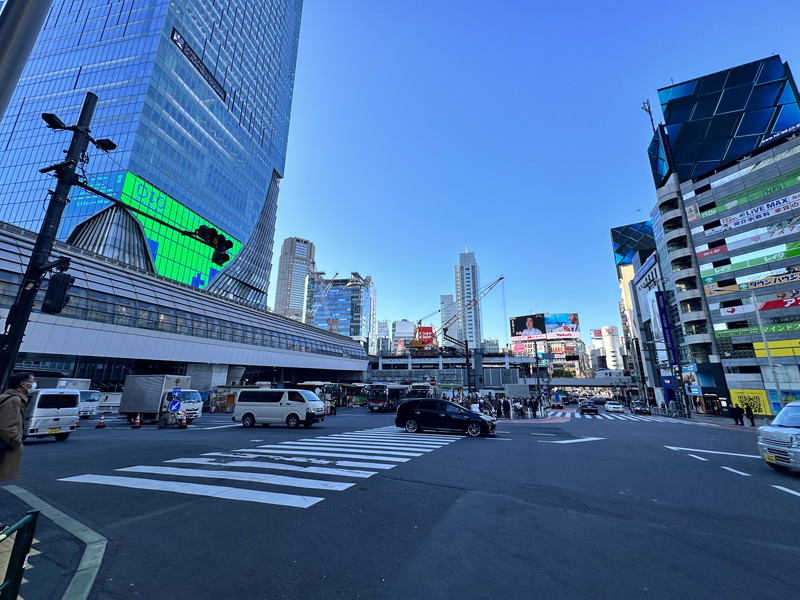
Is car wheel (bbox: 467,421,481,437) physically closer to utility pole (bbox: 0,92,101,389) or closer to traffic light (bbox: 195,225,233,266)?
traffic light (bbox: 195,225,233,266)

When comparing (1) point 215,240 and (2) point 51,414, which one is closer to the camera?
(1) point 215,240

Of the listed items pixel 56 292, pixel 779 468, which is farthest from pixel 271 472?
pixel 779 468

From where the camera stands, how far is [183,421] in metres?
19.8

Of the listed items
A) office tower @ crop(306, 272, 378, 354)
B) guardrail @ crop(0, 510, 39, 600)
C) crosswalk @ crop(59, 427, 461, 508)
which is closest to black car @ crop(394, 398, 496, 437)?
crosswalk @ crop(59, 427, 461, 508)

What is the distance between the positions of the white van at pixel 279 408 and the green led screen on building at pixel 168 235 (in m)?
45.0

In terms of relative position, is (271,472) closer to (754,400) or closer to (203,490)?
(203,490)

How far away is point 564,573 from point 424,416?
1375cm

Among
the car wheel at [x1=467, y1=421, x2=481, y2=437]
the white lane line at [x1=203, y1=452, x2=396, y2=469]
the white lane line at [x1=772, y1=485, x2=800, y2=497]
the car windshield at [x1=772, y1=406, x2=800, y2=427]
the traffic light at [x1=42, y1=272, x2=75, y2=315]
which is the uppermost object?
the traffic light at [x1=42, y1=272, x2=75, y2=315]

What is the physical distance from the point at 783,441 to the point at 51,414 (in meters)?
24.0

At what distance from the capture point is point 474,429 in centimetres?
A: 1619

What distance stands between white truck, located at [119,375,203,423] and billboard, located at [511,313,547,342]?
284ft

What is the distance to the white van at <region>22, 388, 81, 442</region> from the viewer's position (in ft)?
43.5

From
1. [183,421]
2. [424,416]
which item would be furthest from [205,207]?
[424,416]

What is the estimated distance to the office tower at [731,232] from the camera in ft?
120
